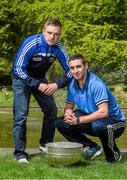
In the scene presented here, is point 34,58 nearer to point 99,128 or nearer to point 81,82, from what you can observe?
point 81,82

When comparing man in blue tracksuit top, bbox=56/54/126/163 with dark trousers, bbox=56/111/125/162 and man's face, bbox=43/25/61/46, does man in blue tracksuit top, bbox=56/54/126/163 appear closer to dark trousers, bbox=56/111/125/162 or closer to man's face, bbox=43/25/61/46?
dark trousers, bbox=56/111/125/162

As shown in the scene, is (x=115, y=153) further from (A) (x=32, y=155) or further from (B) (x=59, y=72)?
(B) (x=59, y=72)

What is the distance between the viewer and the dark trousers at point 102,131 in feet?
22.3

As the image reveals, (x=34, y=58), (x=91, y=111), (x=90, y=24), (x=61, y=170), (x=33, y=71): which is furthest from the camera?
(x=90, y=24)

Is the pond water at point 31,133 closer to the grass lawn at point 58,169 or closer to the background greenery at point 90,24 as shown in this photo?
the grass lawn at point 58,169

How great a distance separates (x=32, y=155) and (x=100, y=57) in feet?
70.8

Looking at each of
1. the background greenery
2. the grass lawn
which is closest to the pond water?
the grass lawn

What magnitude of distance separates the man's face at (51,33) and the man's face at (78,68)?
0.41m

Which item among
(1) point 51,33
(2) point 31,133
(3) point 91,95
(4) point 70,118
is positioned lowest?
(2) point 31,133

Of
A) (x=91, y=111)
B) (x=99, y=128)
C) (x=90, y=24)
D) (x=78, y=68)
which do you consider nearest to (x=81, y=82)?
(x=78, y=68)

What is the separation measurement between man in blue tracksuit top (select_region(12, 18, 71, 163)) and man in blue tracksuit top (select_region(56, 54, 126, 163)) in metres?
0.39

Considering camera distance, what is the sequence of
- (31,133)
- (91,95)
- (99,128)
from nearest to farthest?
(99,128) → (91,95) → (31,133)

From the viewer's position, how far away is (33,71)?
741 cm

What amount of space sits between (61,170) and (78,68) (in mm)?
1300
